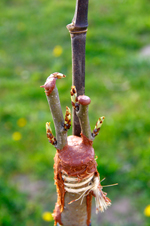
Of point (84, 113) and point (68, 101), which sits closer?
point (84, 113)

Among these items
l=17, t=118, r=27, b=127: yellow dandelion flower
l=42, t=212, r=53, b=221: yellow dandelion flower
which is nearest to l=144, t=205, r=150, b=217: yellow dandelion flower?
l=42, t=212, r=53, b=221: yellow dandelion flower

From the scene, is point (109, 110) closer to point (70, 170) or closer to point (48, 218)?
point (48, 218)

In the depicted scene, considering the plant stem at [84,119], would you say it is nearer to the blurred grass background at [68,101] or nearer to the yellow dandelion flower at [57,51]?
the blurred grass background at [68,101]

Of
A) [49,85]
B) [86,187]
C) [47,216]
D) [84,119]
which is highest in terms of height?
[49,85]

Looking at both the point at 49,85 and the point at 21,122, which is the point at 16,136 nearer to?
the point at 21,122

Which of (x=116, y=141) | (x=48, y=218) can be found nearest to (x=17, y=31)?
(x=116, y=141)

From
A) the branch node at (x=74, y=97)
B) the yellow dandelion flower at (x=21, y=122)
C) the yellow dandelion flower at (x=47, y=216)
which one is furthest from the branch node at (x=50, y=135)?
the yellow dandelion flower at (x=21, y=122)

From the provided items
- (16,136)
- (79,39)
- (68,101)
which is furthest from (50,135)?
(68,101)

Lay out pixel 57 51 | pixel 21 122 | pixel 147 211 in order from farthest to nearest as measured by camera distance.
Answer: pixel 57 51 → pixel 21 122 → pixel 147 211
